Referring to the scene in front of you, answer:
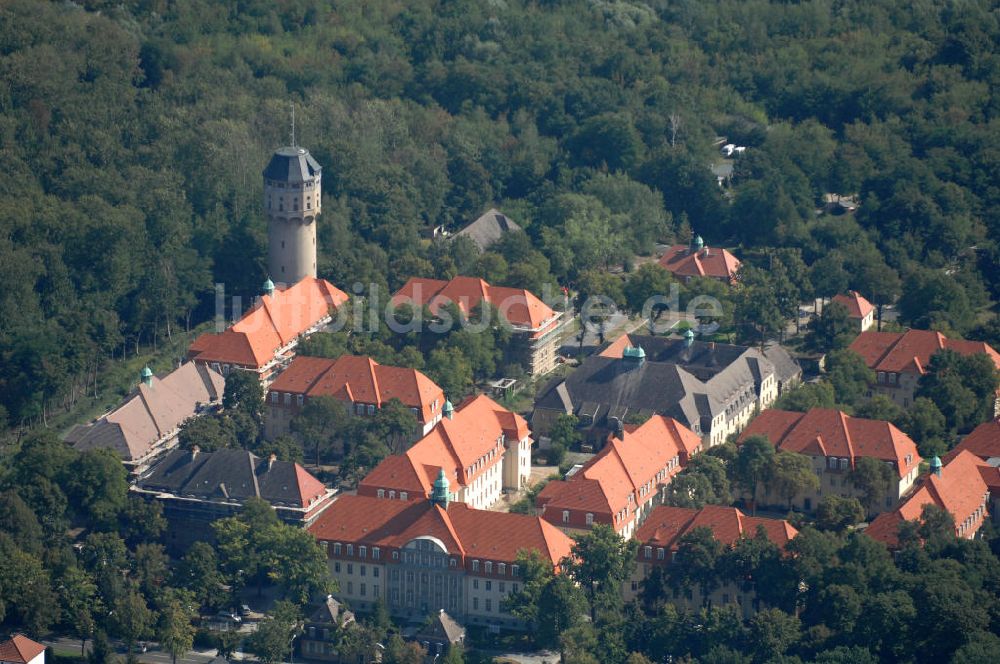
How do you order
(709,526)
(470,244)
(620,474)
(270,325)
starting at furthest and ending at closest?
(470,244)
(270,325)
(620,474)
(709,526)

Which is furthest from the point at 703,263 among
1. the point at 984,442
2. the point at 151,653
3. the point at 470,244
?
the point at 151,653

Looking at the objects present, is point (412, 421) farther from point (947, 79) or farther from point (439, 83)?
point (947, 79)

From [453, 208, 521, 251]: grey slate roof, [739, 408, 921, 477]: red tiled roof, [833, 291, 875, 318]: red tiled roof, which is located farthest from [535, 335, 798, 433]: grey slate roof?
[453, 208, 521, 251]: grey slate roof

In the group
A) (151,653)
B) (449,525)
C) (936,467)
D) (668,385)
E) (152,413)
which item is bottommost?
(151,653)

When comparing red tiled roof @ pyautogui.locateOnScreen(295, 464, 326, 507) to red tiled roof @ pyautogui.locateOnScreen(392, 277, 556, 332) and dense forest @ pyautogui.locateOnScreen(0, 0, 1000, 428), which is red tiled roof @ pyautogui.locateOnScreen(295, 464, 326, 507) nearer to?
dense forest @ pyautogui.locateOnScreen(0, 0, 1000, 428)

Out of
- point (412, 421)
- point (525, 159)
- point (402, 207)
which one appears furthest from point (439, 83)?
point (412, 421)

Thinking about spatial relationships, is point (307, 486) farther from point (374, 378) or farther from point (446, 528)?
point (374, 378)

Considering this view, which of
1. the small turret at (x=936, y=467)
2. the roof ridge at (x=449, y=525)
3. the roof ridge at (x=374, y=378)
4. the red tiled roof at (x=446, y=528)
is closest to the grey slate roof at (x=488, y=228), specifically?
the roof ridge at (x=374, y=378)
